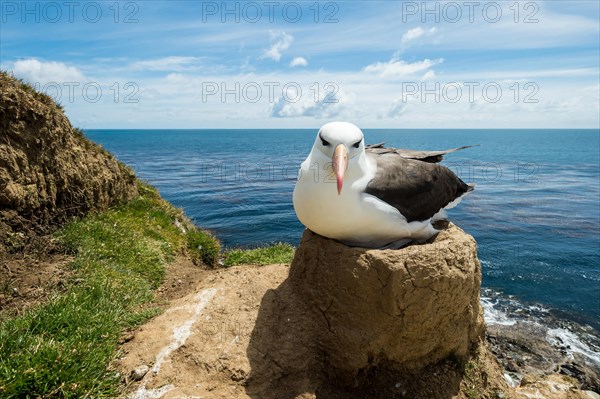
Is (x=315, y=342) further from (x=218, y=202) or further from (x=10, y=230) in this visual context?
(x=218, y=202)

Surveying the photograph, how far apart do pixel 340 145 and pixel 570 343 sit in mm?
10294

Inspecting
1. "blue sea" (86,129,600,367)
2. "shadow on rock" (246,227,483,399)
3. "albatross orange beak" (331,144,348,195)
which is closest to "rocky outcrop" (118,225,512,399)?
"shadow on rock" (246,227,483,399)

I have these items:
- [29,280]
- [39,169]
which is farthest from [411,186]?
[39,169]

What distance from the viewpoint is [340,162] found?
4.74 meters

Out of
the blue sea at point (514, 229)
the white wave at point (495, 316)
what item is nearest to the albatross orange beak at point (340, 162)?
the white wave at point (495, 316)

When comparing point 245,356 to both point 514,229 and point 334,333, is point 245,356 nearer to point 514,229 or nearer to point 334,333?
point 334,333

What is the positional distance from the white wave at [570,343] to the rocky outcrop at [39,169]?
11.5 meters

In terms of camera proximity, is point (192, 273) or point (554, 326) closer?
point (192, 273)

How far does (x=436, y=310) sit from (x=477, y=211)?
22.3 metres

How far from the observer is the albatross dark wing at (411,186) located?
5.39m

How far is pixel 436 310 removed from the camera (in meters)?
5.44

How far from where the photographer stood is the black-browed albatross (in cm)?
501

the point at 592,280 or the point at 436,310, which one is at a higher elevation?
the point at 436,310

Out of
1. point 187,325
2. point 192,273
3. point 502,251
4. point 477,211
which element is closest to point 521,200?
point 477,211
